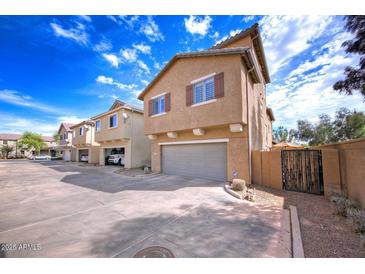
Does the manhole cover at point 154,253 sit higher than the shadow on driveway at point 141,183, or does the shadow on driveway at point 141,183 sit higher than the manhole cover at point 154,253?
the manhole cover at point 154,253

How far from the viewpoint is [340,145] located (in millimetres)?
6285

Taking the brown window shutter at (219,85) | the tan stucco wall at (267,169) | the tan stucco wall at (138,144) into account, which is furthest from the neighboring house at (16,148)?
the tan stucco wall at (267,169)

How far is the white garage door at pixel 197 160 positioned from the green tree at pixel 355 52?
7.53m

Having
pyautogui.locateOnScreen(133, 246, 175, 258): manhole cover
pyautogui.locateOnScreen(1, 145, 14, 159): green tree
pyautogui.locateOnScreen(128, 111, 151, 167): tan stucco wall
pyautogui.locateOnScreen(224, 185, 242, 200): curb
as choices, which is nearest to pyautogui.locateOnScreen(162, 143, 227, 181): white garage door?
pyautogui.locateOnScreen(224, 185, 242, 200): curb

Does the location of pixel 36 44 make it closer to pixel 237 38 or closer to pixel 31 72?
pixel 31 72

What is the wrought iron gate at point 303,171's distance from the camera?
268 inches

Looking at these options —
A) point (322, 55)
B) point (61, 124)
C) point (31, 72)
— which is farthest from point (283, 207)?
point (61, 124)

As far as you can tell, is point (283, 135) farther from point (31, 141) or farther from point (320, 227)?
point (31, 141)

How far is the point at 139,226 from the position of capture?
401 cm

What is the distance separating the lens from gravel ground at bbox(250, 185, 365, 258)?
2.99 m

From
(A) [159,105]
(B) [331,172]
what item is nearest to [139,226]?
(B) [331,172]

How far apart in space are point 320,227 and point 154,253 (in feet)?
13.8

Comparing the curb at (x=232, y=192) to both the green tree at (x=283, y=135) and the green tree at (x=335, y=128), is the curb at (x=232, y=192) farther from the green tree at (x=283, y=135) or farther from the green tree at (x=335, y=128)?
the green tree at (x=283, y=135)

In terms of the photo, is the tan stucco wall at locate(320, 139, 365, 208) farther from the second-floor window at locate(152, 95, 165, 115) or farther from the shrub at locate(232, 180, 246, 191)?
the second-floor window at locate(152, 95, 165, 115)
